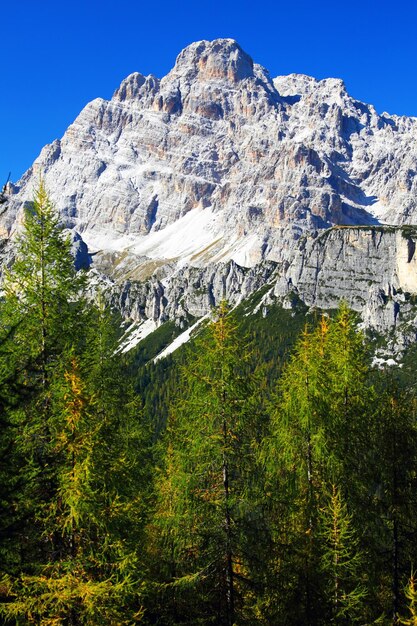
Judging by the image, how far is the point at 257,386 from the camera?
729 inches

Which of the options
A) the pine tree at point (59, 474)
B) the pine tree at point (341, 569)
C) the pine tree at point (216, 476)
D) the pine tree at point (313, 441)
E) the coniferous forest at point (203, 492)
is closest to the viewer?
the pine tree at point (59, 474)

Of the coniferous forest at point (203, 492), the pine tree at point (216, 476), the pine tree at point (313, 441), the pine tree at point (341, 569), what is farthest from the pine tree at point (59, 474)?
the pine tree at point (341, 569)

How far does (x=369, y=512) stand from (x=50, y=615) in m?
11.3

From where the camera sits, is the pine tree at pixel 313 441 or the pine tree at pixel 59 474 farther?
the pine tree at pixel 313 441

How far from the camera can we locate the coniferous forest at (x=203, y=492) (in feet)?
49.8

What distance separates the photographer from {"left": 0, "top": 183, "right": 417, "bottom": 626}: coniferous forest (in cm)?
1519

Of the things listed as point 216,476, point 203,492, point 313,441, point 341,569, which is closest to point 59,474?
point 203,492

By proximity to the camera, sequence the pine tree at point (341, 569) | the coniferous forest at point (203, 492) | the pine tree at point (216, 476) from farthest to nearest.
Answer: the pine tree at point (341, 569), the pine tree at point (216, 476), the coniferous forest at point (203, 492)

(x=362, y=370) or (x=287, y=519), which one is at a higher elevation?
(x=362, y=370)

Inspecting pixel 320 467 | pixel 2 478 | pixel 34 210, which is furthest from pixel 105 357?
pixel 2 478

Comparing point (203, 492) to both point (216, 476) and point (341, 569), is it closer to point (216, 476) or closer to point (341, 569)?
point (216, 476)

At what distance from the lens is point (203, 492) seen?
17094mm

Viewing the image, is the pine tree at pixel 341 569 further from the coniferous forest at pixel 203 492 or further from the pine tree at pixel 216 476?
the pine tree at pixel 216 476

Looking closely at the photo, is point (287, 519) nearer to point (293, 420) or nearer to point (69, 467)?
point (293, 420)
